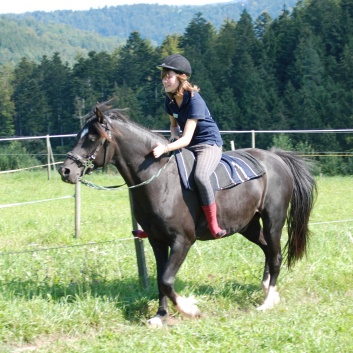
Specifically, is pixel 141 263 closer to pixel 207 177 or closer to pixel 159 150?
pixel 207 177

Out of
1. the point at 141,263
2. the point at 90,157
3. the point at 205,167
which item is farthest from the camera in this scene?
the point at 141,263

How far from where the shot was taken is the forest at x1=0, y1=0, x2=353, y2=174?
72062 millimetres

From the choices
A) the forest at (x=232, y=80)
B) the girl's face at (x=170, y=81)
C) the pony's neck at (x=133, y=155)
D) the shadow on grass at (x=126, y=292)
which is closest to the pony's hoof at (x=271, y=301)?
the shadow on grass at (x=126, y=292)

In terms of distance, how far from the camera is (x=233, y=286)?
7.40 meters

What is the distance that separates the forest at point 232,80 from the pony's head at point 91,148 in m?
61.7

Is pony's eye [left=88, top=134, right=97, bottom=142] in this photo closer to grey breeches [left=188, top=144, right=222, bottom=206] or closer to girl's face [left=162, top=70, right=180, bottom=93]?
girl's face [left=162, top=70, right=180, bottom=93]

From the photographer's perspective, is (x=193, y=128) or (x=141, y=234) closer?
(x=193, y=128)

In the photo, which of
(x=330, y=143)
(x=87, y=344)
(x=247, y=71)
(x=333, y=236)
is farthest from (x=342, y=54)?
(x=87, y=344)

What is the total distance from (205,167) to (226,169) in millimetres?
458

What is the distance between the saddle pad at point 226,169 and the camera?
6.38 m

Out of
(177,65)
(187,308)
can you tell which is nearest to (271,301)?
(187,308)

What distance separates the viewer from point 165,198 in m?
6.21

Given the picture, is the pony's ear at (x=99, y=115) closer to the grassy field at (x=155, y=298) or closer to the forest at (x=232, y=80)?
the grassy field at (x=155, y=298)

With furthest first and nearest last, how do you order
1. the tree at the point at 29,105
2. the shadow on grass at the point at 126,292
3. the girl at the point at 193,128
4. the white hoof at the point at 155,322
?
1. the tree at the point at 29,105
2. the shadow on grass at the point at 126,292
3. the girl at the point at 193,128
4. the white hoof at the point at 155,322
